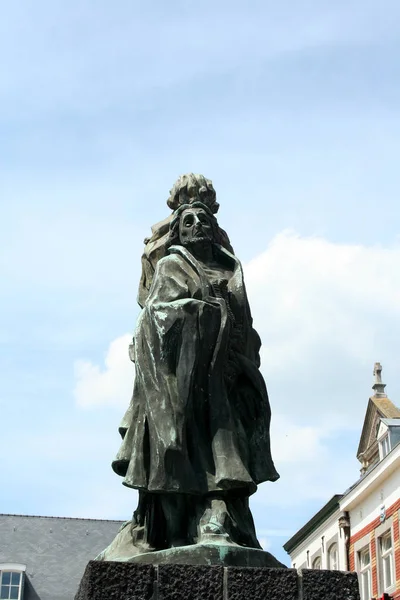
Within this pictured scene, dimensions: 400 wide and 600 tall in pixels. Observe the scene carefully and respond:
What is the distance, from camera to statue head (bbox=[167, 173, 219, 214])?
8969 mm

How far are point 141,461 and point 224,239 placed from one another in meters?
2.00

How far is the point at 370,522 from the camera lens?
4009cm

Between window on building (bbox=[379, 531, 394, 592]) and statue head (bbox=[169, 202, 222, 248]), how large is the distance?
31237 mm

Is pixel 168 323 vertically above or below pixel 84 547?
below

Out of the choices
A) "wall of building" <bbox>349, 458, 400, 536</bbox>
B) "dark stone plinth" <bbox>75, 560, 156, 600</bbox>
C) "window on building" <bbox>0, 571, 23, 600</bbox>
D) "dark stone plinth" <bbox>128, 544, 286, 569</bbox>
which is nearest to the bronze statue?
"dark stone plinth" <bbox>128, 544, 286, 569</bbox>

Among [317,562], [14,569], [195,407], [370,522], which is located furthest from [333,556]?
[195,407]

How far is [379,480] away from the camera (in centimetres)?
3934

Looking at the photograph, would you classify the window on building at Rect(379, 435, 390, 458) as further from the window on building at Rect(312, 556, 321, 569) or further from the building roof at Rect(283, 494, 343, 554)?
the window on building at Rect(312, 556, 321, 569)

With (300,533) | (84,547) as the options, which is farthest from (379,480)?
(84,547)

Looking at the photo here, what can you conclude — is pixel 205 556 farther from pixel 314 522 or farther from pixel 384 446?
pixel 314 522

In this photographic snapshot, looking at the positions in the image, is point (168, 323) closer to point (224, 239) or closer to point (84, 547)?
point (224, 239)

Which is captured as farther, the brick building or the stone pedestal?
the brick building

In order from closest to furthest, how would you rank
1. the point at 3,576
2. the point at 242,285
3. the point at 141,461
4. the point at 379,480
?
the point at 141,461
the point at 242,285
the point at 379,480
the point at 3,576

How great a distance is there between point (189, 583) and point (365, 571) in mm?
35129
